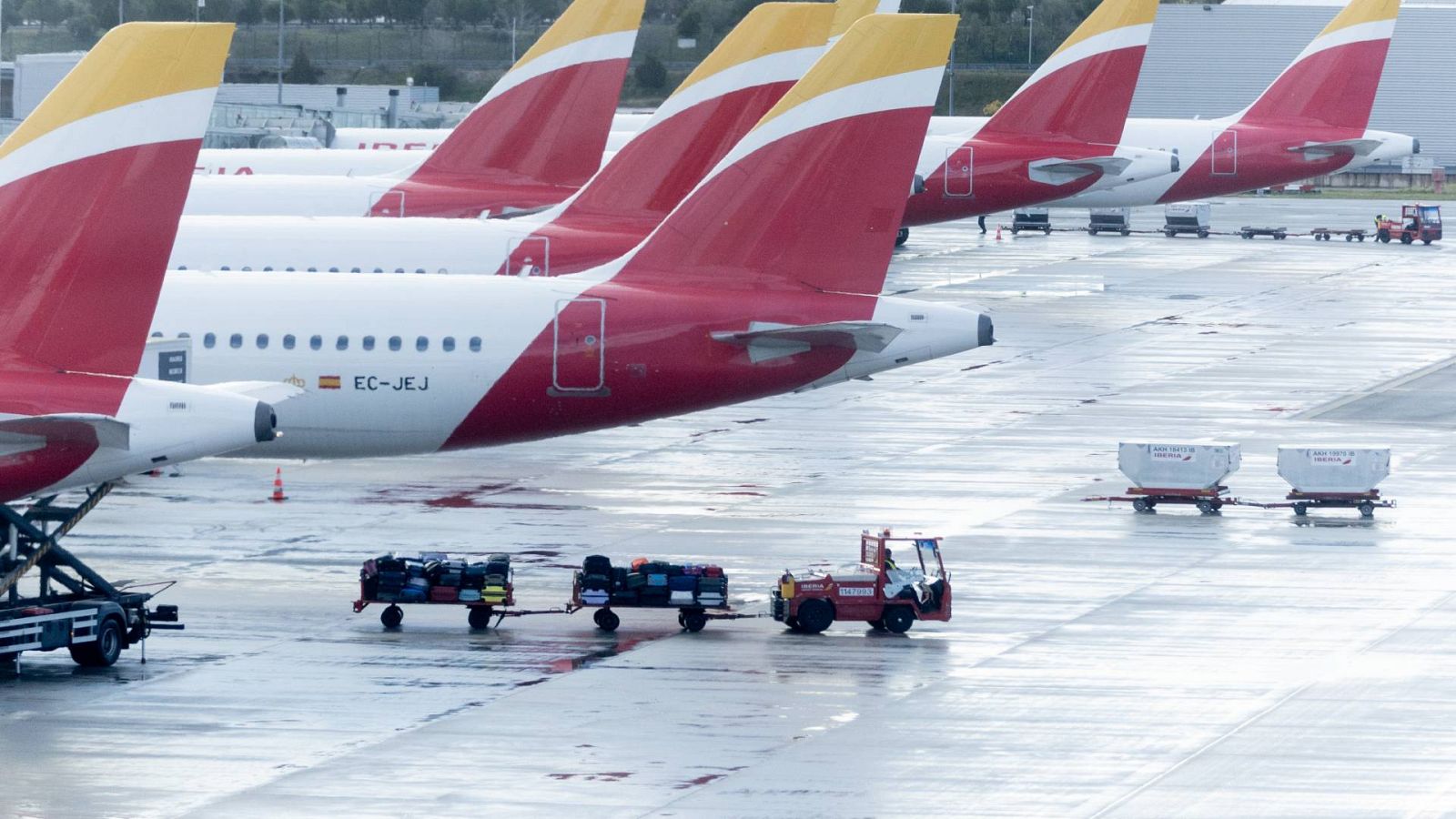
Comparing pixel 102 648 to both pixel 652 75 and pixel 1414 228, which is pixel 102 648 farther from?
pixel 652 75

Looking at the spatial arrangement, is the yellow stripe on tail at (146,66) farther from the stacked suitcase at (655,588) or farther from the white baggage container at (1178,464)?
the white baggage container at (1178,464)

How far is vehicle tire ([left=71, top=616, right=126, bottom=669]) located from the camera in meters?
28.2

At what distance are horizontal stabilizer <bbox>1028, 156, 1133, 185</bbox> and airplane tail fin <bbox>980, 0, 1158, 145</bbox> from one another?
1125 millimetres

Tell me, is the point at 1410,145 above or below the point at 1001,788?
above

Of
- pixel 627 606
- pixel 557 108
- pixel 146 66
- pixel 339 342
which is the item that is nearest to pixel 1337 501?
pixel 627 606

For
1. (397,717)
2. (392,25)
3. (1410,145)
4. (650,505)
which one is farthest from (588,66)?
(392,25)

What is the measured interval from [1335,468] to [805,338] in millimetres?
10124

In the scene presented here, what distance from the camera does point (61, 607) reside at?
28.2 metres

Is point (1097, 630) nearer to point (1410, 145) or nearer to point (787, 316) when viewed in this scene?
point (787, 316)

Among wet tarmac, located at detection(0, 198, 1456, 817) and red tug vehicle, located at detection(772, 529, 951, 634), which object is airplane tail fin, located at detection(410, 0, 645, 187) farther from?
Answer: red tug vehicle, located at detection(772, 529, 951, 634)

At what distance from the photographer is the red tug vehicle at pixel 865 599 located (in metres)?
30.9

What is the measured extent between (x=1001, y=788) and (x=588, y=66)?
36937mm

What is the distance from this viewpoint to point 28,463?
24.6m

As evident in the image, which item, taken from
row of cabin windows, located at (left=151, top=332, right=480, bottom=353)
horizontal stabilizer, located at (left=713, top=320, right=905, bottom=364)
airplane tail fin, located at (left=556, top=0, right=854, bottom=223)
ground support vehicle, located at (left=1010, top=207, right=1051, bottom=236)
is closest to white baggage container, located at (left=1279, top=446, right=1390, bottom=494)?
horizontal stabilizer, located at (left=713, top=320, right=905, bottom=364)
